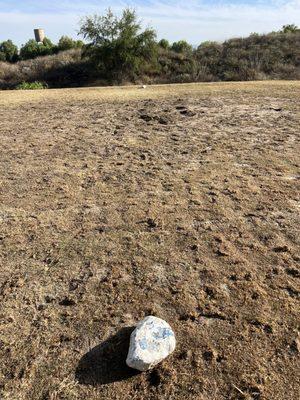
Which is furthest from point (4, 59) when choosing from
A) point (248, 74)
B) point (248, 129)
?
point (248, 129)

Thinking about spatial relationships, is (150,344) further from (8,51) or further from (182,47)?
(8,51)

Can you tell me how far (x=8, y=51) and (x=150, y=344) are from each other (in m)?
32.4

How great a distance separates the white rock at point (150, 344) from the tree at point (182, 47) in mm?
23312

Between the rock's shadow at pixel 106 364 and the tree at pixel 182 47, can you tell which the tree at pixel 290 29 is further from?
the rock's shadow at pixel 106 364

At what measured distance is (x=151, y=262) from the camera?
312 centimetres

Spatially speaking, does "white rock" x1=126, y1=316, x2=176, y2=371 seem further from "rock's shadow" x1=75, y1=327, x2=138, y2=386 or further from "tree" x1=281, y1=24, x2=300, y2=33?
"tree" x1=281, y1=24, x2=300, y2=33

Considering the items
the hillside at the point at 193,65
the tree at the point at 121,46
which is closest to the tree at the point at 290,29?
the hillside at the point at 193,65

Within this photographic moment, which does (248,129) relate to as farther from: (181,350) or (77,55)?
(77,55)

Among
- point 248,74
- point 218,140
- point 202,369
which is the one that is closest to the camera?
point 202,369

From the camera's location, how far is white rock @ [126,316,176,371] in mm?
2219

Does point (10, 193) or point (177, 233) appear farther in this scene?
point (10, 193)

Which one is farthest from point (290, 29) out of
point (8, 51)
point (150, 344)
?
point (150, 344)

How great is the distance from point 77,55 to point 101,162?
21.4 m

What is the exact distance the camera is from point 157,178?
4.64 metres
